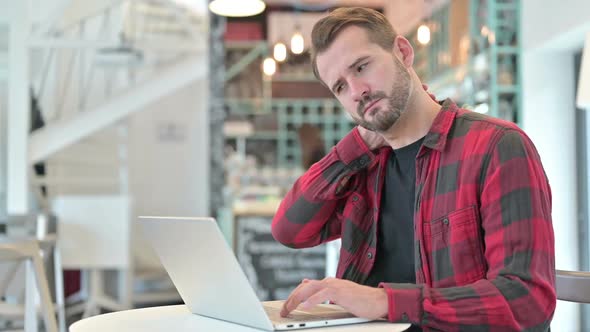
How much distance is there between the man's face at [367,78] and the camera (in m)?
1.55

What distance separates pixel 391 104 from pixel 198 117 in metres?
8.09

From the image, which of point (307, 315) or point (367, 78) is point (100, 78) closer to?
point (367, 78)

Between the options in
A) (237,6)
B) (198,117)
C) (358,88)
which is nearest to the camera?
(358,88)

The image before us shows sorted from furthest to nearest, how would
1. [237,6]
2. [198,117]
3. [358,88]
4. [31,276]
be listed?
[198,117] < [237,6] < [31,276] < [358,88]

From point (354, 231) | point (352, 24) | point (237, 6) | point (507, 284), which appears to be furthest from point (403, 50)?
point (237, 6)

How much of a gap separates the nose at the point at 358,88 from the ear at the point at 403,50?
0.13 m

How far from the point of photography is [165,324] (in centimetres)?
144

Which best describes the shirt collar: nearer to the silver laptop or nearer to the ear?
the ear

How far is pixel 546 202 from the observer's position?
4.62 feet

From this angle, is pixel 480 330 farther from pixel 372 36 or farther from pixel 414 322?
pixel 372 36

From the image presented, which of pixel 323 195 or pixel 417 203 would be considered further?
pixel 323 195

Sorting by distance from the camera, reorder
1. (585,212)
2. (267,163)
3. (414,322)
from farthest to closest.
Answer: (267,163)
(585,212)
(414,322)

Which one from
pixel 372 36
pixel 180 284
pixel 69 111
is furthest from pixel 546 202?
pixel 69 111

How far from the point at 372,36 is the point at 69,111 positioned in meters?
7.64
